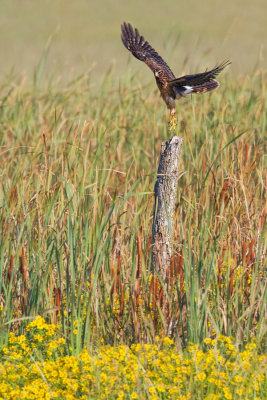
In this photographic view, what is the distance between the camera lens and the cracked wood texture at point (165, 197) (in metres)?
3.83

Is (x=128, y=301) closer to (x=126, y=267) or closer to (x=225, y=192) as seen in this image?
(x=126, y=267)

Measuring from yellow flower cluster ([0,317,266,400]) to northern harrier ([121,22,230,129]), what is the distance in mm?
1498

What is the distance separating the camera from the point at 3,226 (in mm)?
3861

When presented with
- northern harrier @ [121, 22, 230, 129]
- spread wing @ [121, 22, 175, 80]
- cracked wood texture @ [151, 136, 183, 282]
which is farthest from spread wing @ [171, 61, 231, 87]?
spread wing @ [121, 22, 175, 80]

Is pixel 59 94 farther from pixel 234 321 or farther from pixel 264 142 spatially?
pixel 234 321

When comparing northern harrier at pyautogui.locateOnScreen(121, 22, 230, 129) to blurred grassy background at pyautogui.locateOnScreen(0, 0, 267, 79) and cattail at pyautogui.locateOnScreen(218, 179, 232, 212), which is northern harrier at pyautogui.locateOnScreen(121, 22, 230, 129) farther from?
blurred grassy background at pyautogui.locateOnScreen(0, 0, 267, 79)

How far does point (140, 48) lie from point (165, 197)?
52.9 inches

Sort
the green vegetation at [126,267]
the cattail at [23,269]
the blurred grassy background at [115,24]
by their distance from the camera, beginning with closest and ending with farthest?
the green vegetation at [126,267]
the cattail at [23,269]
the blurred grassy background at [115,24]

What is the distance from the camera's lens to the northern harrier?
3934 millimetres

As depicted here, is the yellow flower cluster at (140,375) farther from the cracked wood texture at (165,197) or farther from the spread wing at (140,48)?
the spread wing at (140,48)

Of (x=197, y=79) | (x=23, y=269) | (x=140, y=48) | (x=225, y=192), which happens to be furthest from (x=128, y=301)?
(x=140, y=48)

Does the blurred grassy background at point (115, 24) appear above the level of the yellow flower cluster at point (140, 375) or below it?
above

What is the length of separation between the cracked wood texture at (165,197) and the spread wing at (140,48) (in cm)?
85

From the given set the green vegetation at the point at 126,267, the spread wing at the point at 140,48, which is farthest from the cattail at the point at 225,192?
the spread wing at the point at 140,48
